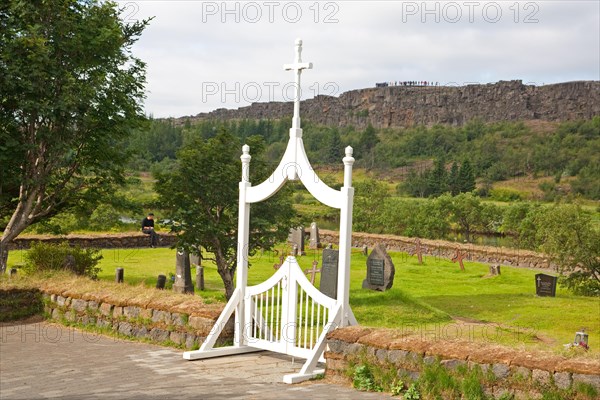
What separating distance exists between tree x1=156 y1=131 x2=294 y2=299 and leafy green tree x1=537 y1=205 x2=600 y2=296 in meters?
9.96

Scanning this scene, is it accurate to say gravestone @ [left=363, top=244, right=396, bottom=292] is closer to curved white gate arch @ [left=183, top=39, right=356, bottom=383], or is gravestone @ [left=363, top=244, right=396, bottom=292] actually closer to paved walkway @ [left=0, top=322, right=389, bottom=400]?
curved white gate arch @ [left=183, top=39, right=356, bottom=383]

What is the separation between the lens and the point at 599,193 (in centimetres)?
9494

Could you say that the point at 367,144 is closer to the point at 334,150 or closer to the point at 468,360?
the point at 334,150

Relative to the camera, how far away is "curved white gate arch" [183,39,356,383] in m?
9.23

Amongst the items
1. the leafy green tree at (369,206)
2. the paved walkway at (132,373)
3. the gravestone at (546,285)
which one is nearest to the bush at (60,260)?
the paved walkway at (132,373)

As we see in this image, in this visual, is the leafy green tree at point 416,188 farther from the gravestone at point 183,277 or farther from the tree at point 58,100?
the tree at point 58,100

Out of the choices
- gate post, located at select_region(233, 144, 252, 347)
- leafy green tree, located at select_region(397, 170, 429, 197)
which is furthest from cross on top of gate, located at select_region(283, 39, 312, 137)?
leafy green tree, located at select_region(397, 170, 429, 197)

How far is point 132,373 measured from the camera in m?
9.04

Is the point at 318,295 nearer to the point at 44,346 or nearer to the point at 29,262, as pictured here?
the point at 44,346

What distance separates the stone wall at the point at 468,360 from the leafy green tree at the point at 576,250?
57.7ft

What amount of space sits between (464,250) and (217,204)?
18.3 m

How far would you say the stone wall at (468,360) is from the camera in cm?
702

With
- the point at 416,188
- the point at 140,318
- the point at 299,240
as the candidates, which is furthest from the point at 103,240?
the point at 416,188

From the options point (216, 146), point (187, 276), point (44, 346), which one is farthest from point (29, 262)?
point (44, 346)
